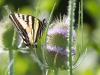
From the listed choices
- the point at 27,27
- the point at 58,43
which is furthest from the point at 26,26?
the point at 58,43

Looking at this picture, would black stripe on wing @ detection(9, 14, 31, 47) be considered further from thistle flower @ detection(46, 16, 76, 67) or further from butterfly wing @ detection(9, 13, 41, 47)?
thistle flower @ detection(46, 16, 76, 67)

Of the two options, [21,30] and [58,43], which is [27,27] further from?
[58,43]

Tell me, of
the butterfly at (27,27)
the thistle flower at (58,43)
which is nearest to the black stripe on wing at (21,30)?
the butterfly at (27,27)

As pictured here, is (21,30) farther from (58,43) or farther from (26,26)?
(58,43)

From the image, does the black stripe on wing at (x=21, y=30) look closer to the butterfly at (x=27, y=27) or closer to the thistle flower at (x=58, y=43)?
the butterfly at (x=27, y=27)

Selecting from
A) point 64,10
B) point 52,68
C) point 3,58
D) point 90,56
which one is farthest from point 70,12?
point 64,10

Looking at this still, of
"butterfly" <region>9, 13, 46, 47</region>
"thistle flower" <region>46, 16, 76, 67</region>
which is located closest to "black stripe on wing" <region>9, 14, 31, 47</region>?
"butterfly" <region>9, 13, 46, 47</region>
